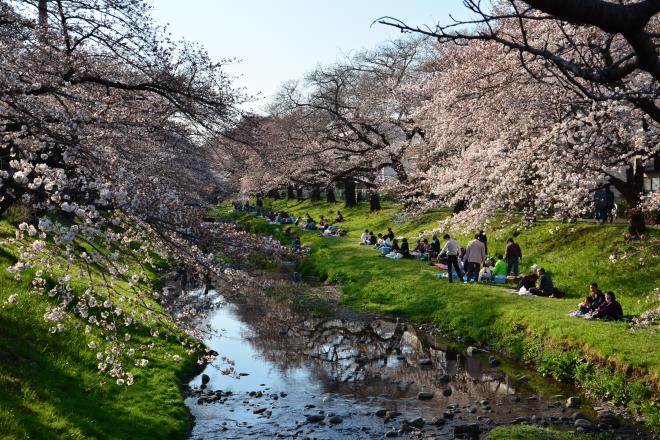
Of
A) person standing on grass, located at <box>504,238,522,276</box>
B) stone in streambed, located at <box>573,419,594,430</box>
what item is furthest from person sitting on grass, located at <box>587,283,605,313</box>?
person standing on grass, located at <box>504,238,522,276</box>

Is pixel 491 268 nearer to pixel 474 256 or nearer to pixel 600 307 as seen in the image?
pixel 474 256

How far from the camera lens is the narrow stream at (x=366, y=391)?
11242 millimetres

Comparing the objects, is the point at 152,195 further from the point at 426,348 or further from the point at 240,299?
the point at 240,299

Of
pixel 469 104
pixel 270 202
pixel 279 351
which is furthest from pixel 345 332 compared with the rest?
pixel 270 202

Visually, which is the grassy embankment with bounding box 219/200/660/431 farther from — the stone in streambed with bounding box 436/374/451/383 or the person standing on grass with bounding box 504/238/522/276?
the stone in streambed with bounding box 436/374/451/383

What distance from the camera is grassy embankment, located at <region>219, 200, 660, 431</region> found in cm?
1230

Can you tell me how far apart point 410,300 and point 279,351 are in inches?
235

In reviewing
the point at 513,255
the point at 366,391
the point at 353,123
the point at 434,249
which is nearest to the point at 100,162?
the point at 366,391

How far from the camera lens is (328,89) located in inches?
1457

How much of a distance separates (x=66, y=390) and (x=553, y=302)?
43.6ft

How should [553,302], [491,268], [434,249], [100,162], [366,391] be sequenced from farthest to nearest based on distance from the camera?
[434,249], [491,268], [553,302], [366,391], [100,162]

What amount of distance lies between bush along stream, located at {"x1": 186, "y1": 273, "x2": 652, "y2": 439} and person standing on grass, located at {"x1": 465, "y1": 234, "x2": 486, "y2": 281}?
366 cm

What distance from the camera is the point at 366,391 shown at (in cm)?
1345

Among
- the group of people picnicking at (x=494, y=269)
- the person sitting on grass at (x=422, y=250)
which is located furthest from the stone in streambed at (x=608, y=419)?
the person sitting on grass at (x=422, y=250)
